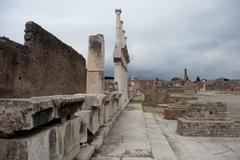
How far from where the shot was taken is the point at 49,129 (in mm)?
2475

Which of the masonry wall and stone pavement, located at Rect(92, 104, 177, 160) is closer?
stone pavement, located at Rect(92, 104, 177, 160)

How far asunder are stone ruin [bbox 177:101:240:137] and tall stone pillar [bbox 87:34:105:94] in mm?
2518

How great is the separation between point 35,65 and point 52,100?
9.04 m

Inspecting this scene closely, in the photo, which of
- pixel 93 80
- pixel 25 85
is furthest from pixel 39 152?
pixel 25 85

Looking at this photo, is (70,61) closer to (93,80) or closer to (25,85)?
(25,85)

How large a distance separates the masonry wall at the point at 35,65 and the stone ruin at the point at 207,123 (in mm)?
5256

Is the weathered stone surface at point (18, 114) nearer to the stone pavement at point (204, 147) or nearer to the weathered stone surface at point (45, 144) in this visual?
the weathered stone surface at point (45, 144)

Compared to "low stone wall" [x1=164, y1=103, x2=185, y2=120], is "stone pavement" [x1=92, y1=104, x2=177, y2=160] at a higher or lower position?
lower

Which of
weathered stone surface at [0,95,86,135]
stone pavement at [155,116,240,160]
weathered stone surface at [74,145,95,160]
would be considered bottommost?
stone pavement at [155,116,240,160]

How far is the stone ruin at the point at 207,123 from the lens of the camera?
8.07 meters

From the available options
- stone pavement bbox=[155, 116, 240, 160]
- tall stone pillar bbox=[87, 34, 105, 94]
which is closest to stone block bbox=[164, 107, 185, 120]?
stone pavement bbox=[155, 116, 240, 160]

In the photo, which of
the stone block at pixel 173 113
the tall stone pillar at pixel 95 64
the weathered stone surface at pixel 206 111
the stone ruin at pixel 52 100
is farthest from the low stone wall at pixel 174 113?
the tall stone pillar at pixel 95 64

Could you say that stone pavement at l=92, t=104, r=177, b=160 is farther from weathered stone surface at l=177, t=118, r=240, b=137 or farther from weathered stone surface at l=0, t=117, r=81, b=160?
weathered stone surface at l=177, t=118, r=240, b=137

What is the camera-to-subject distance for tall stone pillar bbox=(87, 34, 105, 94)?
823 cm
